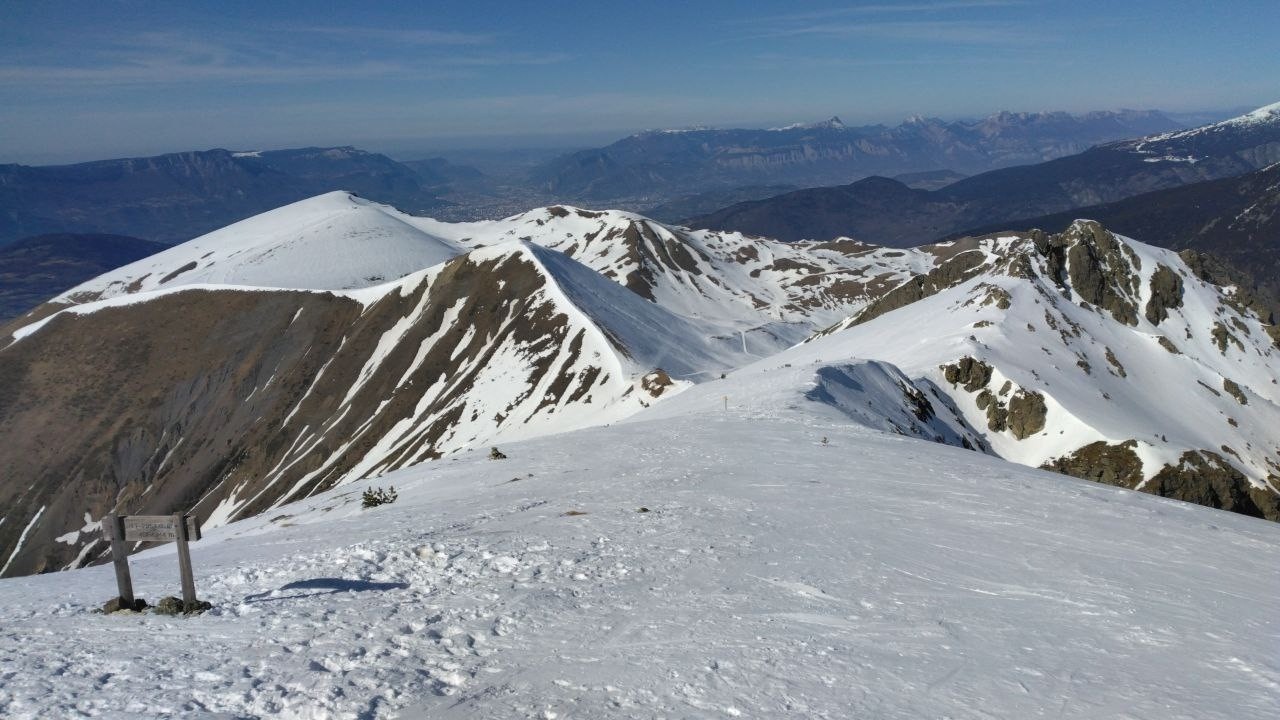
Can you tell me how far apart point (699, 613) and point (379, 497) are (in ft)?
49.1

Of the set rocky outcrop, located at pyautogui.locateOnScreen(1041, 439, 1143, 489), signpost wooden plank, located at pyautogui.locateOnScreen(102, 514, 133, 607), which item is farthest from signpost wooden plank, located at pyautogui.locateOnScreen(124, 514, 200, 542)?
rocky outcrop, located at pyautogui.locateOnScreen(1041, 439, 1143, 489)

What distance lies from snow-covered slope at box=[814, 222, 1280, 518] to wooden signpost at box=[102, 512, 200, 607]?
168 ft

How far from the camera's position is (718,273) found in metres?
193

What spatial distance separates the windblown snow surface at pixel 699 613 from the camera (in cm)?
883

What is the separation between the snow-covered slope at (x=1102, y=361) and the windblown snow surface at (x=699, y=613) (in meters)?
33.5

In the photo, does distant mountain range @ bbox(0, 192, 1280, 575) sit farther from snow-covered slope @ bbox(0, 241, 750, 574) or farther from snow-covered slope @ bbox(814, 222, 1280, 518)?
snow-covered slope @ bbox(0, 241, 750, 574)

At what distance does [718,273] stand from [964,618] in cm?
18402

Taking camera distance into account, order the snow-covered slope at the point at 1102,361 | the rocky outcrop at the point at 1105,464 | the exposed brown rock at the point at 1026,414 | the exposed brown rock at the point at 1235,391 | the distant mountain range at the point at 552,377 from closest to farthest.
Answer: the rocky outcrop at the point at 1105,464 → the snow-covered slope at the point at 1102,361 → the distant mountain range at the point at 552,377 → the exposed brown rock at the point at 1026,414 → the exposed brown rock at the point at 1235,391

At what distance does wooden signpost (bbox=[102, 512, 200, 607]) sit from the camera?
11.4 m

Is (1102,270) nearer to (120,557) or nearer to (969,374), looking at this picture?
(969,374)

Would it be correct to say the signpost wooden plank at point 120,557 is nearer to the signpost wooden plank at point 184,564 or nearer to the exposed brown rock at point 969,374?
the signpost wooden plank at point 184,564

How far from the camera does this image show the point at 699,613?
11250 millimetres

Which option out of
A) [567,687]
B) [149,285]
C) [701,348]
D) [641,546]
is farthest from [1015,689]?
[149,285]

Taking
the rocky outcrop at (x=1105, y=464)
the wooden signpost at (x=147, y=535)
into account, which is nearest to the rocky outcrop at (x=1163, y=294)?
the rocky outcrop at (x=1105, y=464)
